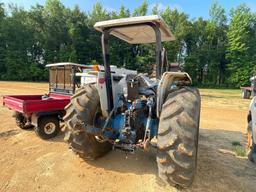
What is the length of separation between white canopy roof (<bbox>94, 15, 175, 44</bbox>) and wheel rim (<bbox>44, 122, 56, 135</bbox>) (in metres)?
2.79

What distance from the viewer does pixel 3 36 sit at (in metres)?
32.1

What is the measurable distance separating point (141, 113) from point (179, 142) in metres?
0.97

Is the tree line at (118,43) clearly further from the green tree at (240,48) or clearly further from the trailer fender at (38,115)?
the trailer fender at (38,115)

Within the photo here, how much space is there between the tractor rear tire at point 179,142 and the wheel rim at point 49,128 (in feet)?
11.5

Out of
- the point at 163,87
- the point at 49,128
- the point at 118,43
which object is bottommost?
the point at 49,128

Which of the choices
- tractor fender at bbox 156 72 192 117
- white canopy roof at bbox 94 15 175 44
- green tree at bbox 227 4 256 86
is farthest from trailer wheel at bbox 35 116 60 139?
green tree at bbox 227 4 256 86

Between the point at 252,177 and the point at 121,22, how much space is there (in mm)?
3082

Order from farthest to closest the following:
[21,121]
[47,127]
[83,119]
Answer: [21,121], [47,127], [83,119]

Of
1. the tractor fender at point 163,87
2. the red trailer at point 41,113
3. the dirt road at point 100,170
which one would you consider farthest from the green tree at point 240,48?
the tractor fender at point 163,87

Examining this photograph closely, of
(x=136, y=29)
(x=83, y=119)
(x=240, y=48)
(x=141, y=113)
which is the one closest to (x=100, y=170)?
(x=83, y=119)

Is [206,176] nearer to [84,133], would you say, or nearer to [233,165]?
[233,165]

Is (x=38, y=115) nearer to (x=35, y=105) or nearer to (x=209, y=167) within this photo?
(x=35, y=105)

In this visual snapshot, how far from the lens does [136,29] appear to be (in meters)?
3.58

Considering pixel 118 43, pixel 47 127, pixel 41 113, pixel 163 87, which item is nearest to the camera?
pixel 163 87
